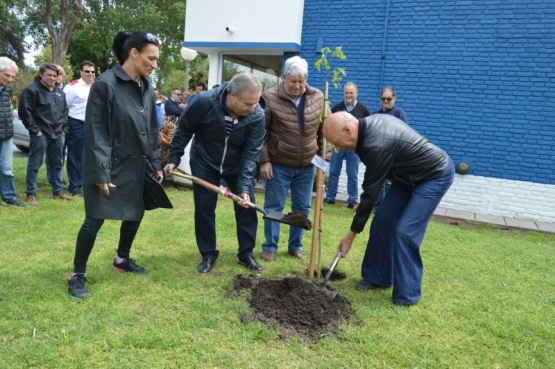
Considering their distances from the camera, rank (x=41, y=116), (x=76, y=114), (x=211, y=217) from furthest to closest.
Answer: (x=76, y=114), (x=41, y=116), (x=211, y=217)

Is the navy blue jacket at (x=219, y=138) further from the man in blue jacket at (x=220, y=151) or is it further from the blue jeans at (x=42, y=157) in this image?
the blue jeans at (x=42, y=157)

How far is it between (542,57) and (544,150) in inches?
64.9

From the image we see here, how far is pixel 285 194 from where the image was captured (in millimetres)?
4516

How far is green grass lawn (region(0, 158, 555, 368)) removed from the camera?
2.74 meters

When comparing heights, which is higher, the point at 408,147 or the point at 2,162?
the point at 408,147

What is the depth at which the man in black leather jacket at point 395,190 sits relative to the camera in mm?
3316

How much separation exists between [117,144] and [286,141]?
169cm

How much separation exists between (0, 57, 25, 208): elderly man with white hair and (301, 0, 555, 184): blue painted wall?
602cm

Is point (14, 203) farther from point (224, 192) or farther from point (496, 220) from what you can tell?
point (496, 220)

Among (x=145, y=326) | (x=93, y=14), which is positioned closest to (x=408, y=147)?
(x=145, y=326)

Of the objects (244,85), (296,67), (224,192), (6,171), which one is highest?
(296,67)

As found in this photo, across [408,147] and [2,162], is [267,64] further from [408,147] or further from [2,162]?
[408,147]

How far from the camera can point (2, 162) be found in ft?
19.6

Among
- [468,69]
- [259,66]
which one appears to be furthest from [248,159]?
[259,66]
